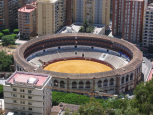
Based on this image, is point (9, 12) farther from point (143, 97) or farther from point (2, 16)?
point (143, 97)

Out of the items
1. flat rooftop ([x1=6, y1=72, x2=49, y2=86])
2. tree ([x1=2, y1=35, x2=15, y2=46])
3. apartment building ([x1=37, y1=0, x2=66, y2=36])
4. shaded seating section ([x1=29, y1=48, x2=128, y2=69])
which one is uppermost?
apartment building ([x1=37, y1=0, x2=66, y2=36])

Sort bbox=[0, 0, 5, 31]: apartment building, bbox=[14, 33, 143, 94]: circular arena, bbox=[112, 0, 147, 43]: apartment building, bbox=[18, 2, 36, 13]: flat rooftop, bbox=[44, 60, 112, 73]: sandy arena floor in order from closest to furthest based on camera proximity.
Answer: bbox=[14, 33, 143, 94]: circular arena
bbox=[44, 60, 112, 73]: sandy arena floor
bbox=[112, 0, 147, 43]: apartment building
bbox=[18, 2, 36, 13]: flat rooftop
bbox=[0, 0, 5, 31]: apartment building

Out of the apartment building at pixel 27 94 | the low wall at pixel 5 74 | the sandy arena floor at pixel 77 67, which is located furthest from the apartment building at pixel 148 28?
the apartment building at pixel 27 94

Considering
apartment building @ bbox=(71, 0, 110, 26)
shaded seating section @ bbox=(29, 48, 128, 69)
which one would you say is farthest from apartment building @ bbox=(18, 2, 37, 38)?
shaded seating section @ bbox=(29, 48, 128, 69)

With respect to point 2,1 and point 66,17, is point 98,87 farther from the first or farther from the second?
point 2,1

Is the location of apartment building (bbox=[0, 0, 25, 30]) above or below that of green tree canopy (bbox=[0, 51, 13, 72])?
above

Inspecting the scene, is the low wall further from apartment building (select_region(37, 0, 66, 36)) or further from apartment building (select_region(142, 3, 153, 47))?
apartment building (select_region(142, 3, 153, 47))

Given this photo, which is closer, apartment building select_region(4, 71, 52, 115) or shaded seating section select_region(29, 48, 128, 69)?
apartment building select_region(4, 71, 52, 115)

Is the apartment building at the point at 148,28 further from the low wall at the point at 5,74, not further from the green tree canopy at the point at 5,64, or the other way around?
the low wall at the point at 5,74
